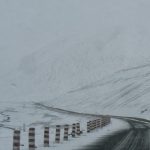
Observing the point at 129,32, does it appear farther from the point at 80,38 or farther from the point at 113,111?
the point at 113,111

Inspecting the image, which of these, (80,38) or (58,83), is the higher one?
(80,38)

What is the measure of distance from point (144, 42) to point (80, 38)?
113 ft

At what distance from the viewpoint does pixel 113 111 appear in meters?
98.0

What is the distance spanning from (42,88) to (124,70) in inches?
1211

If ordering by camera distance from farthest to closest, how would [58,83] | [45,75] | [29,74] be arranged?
[29,74], [45,75], [58,83]

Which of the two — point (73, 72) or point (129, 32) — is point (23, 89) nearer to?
point (73, 72)

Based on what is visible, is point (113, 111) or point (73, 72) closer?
point (113, 111)

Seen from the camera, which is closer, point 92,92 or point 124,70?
point 92,92

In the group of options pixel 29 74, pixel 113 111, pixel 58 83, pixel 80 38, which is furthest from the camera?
pixel 80 38

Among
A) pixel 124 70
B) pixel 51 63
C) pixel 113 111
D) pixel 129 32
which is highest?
pixel 129 32

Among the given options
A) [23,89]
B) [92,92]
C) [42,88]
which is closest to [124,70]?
[92,92]

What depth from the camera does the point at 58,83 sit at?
159 metres

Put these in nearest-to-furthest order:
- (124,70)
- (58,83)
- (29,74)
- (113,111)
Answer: (113,111), (124,70), (58,83), (29,74)

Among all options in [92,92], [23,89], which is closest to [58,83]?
[23,89]
